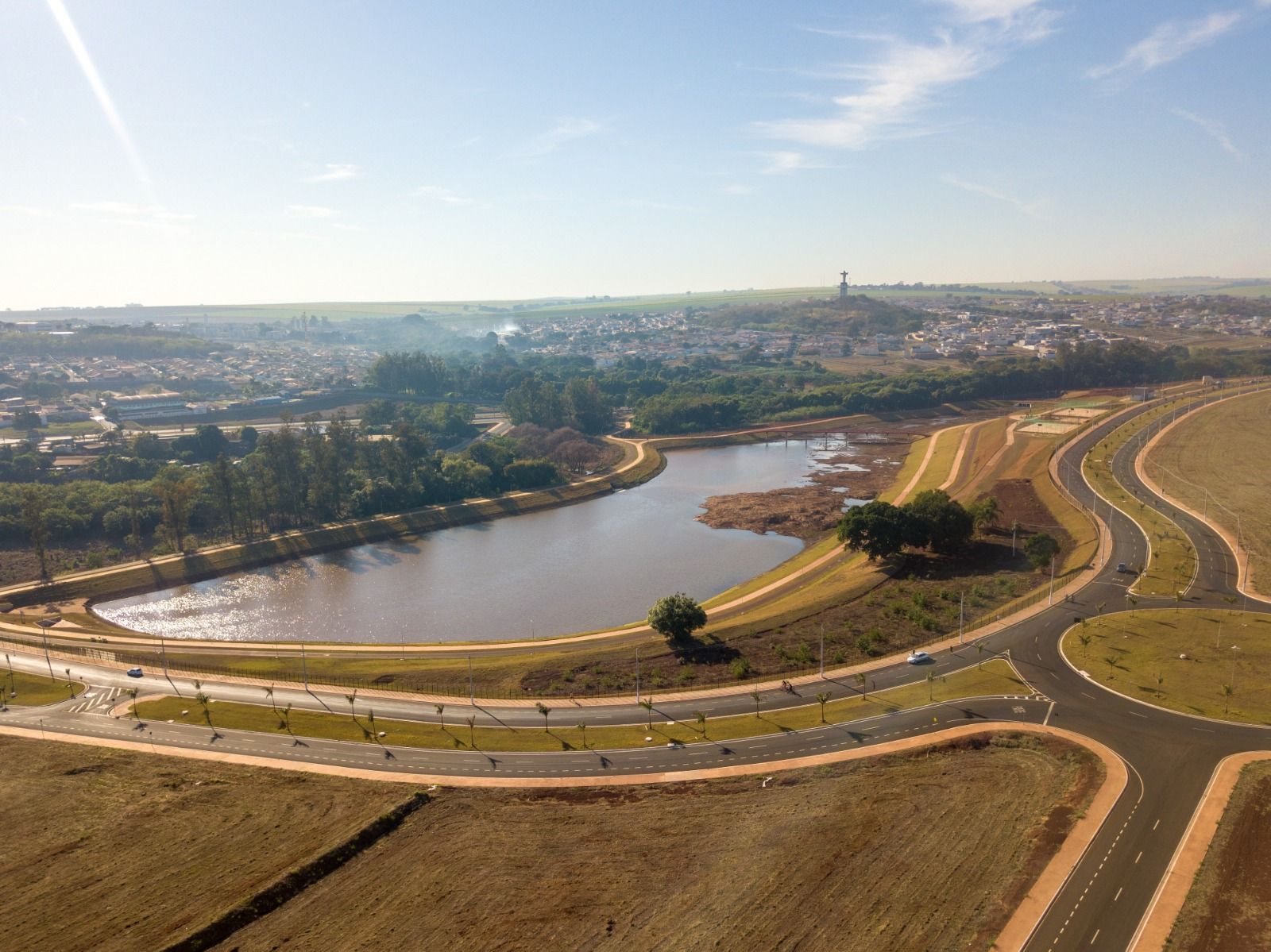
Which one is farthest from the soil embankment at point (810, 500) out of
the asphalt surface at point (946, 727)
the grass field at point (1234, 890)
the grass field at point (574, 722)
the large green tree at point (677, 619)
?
the grass field at point (1234, 890)

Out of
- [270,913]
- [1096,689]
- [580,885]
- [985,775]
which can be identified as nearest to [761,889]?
[580,885]

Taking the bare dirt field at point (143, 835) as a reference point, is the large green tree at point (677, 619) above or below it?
above

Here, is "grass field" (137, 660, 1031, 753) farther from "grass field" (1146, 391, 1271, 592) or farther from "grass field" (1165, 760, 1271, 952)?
"grass field" (1146, 391, 1271, 592)

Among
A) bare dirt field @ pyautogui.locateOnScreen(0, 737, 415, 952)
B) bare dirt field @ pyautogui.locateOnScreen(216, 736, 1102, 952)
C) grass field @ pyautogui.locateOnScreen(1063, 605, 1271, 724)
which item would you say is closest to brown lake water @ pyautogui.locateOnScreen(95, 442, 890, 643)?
bare dirt field @ pyautogui.locateOnScreen(0, 737, 415, 952)

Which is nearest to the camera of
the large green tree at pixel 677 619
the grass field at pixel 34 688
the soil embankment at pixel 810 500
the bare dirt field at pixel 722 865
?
the bare dirt field at pixel 722 865

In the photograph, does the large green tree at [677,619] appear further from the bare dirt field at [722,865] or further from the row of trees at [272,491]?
the row of trees at [272,491]

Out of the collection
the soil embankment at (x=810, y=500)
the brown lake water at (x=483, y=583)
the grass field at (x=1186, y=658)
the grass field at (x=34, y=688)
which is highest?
the grass field at (x=1186, y=658)
